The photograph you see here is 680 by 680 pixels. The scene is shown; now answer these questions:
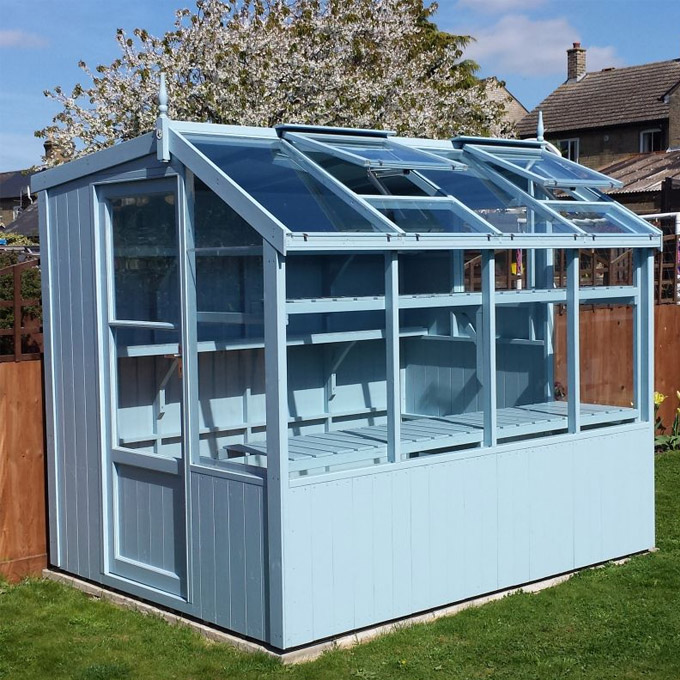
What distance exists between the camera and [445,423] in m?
7.08

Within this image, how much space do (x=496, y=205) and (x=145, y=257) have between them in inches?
92.5

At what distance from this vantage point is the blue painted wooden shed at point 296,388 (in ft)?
19.0

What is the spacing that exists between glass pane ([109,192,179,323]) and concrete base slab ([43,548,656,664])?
1.72 m

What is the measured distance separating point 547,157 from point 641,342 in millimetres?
1634

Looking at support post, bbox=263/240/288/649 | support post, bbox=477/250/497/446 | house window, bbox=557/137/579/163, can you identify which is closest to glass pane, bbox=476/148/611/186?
support post, bbox=477/250/497/446

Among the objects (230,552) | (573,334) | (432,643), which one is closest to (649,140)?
(573,334)

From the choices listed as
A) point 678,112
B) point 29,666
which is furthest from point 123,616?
point 678,112

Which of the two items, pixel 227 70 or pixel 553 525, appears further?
pixel 227 70

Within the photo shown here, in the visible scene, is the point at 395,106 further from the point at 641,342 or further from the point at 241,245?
the point at 241,245

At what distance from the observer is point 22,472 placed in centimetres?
724

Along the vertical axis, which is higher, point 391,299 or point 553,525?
point 391,299

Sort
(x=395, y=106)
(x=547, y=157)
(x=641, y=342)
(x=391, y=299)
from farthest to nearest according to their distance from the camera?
(x=395, y=106) → (x=547, y=157) → (x=641, y=342) → (x=391, y=299)

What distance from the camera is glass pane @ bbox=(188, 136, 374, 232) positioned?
5.79m

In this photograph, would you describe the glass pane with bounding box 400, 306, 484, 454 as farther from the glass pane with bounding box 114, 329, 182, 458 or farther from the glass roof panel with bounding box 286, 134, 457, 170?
the glass pane with bounding box 114, 329, 182, 458
